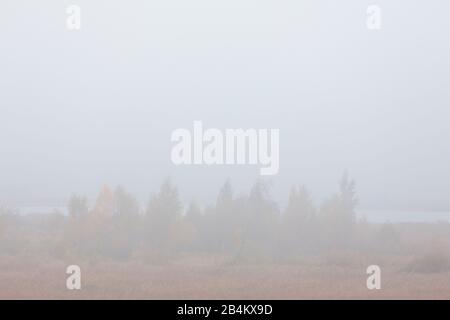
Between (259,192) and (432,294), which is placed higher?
Result: (259,192)

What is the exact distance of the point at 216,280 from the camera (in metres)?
16.0

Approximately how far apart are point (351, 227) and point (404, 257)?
1.74 metres

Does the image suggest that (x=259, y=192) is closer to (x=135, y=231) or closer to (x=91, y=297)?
(x=135, y=231)

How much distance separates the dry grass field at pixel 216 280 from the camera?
15250 mm

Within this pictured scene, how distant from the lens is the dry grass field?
15250 mm

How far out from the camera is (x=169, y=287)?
15.5 m

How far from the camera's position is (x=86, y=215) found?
57.6 feet

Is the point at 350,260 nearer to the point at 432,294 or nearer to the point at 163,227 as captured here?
the point at 432,294

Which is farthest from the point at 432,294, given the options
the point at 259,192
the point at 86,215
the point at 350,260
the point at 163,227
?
the point at 86,215
